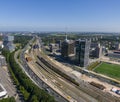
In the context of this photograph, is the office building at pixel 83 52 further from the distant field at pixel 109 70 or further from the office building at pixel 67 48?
the office building at pixel 67 48

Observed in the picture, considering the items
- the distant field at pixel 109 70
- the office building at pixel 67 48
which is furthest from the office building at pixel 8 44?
the distant field at pixel 109 70

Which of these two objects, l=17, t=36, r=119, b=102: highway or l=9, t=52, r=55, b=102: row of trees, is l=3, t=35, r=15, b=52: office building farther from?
l=9, t=52, r=55, b=102: row of trees

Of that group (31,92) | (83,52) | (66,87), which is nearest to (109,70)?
(83,52)

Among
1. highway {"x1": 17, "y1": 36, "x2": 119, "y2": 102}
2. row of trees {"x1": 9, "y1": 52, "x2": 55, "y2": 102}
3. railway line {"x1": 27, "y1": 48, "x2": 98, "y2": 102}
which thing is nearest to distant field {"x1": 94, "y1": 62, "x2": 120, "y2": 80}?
highway {"x1": 17, "y1": 36, "x2": 119, "y2": 102}

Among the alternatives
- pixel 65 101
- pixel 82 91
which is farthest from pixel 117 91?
pixel 65 101

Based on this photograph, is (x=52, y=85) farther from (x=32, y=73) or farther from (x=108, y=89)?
(x=108, y=89)

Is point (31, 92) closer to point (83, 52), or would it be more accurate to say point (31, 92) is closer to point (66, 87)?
point (66, 87)
